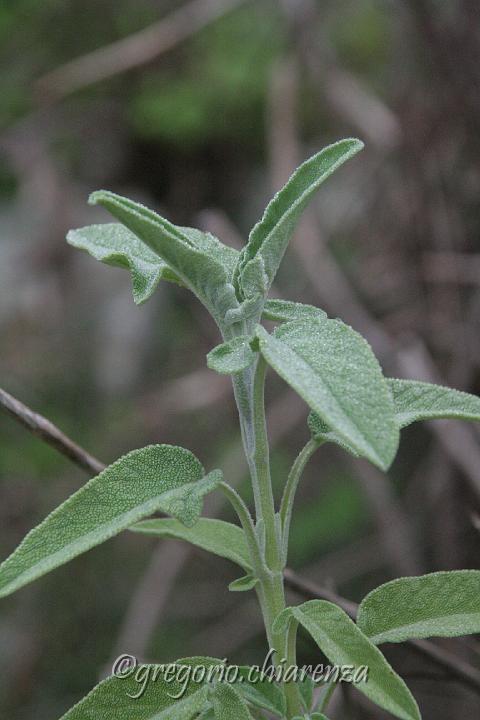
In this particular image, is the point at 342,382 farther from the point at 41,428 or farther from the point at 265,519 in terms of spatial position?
the point at 41,428

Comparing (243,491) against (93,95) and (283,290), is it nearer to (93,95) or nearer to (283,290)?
(283,290)

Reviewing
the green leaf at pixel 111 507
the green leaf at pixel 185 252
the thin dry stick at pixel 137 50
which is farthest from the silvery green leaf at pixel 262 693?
the thin dry stick at pixel 137 50

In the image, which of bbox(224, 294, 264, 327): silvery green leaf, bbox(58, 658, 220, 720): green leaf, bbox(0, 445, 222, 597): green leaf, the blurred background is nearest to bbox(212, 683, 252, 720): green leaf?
bbox(58, 658, 220, 720): green leaf

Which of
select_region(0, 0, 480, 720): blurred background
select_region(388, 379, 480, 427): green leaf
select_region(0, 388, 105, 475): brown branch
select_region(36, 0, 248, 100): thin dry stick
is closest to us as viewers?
select_region(388, 379, 480, 427): green leaf

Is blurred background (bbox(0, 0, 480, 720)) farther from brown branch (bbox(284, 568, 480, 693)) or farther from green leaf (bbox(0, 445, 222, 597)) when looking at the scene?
green leaf (bbox(0, 445, 222, 597))

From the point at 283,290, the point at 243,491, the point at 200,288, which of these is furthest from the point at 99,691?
the point at 283,290

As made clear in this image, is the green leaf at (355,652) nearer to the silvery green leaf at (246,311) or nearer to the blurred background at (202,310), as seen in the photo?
the silvery green leaf at (246,311)
